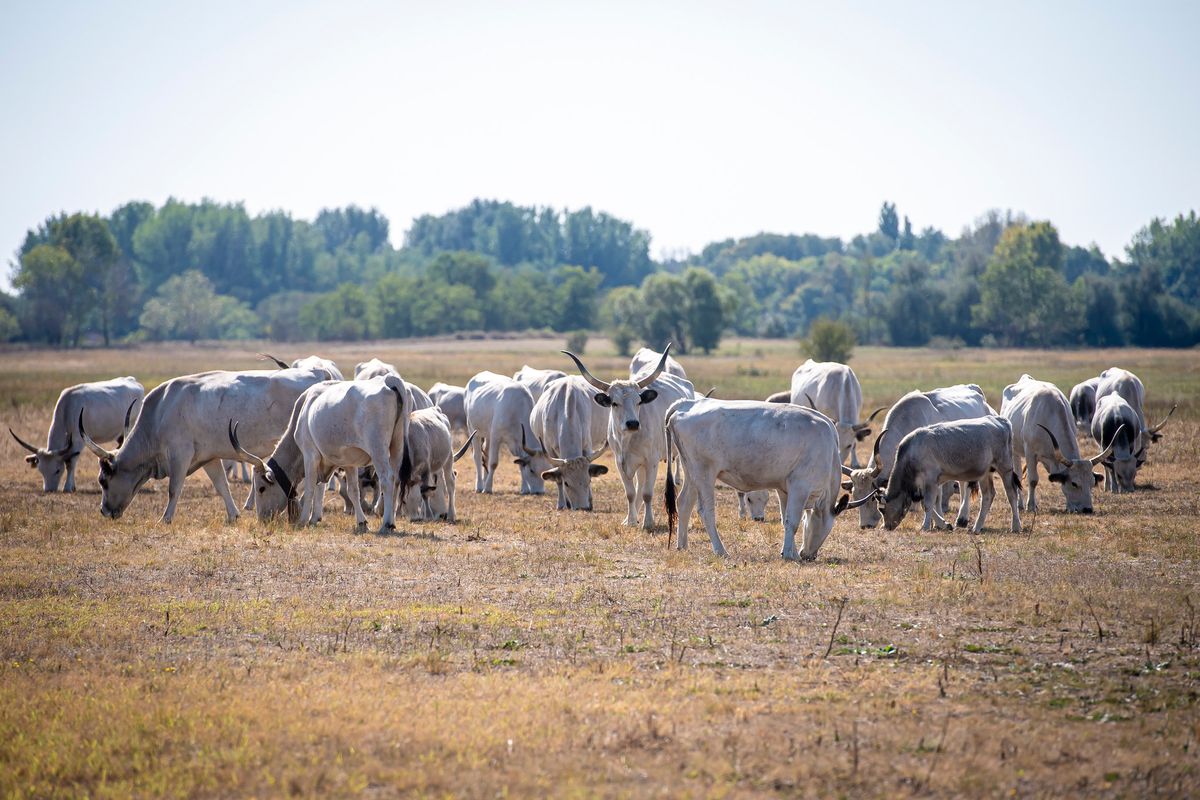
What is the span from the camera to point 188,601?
1103 centimetres

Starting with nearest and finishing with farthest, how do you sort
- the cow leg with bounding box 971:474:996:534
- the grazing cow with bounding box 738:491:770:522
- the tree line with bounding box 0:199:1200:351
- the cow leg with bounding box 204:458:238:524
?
the cow leg with bounding box 971:474:996:534, the cow leg with bounding box 204:458:238:524, the grazing cow with bounding box 738:491:770:522, the tree line with bounding box 0:199:1200:351

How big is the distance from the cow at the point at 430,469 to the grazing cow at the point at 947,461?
6129 millimetres

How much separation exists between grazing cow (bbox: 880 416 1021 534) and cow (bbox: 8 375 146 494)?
13639 mm

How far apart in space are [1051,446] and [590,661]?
12.4 m

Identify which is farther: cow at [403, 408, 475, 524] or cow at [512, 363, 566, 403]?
cow at [512, 363, 566, 403]

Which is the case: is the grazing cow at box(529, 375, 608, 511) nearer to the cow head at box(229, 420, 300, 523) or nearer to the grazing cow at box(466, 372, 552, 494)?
the grazing cow at box(466, 372, 552, 494)

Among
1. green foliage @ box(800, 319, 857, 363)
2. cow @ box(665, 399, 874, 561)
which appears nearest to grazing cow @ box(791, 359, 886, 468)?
cow @ box(665, 399, 874, 561)

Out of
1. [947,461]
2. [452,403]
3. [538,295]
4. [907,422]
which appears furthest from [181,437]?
[538,295]

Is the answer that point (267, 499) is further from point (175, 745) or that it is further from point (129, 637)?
point (175, 745)

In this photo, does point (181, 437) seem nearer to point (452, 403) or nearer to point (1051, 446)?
point (452, 403)

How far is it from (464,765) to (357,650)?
276 cm

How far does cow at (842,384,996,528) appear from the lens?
17.0m

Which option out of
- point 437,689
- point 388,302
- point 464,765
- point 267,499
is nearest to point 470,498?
point 267,499

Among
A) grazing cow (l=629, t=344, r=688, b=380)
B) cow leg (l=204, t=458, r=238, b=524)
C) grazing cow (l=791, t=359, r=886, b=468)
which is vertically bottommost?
cow leg (l=204, t=458, r=238, b=524)
